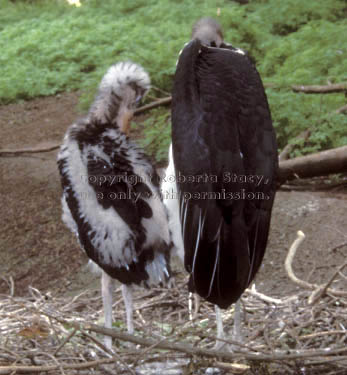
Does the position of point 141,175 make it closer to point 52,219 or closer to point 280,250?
point 280,250

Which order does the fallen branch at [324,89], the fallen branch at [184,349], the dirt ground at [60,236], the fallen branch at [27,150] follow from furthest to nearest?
the fallen branch at [27,150] < the fallen branch at [324,89] < the dirt ground at [60,236] < the fallen branch at [184,349]

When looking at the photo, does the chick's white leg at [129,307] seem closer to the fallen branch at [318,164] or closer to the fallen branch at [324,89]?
the fallen branch at [318,164]

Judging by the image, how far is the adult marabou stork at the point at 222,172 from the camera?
2445 mm

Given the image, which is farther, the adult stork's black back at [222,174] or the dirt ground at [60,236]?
the dirt ground at [60,236]

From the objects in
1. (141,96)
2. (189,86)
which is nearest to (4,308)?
(141,96)

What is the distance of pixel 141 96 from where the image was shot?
11.6ft

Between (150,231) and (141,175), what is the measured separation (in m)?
0.29

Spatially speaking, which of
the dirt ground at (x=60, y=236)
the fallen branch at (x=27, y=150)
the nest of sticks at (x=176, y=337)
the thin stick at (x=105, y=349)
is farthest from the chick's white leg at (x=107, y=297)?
the fallen branch at (x=27, y=150)

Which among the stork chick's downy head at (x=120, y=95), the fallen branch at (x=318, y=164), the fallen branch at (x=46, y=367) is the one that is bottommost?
the fallen branch at (x=46, y=367)

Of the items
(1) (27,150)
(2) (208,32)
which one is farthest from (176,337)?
(1) (27,150)

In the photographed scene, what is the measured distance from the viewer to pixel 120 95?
3.42 metres

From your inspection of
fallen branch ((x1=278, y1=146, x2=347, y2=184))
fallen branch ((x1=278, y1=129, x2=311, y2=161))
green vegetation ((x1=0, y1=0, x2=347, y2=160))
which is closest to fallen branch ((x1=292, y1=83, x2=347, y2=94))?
green vegetation ((x1=0, y1=0, x2=347, y2=160))

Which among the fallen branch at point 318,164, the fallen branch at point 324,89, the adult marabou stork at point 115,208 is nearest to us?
the adult marabou stork at point 115,208

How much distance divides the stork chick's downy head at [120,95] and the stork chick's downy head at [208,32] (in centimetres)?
45
